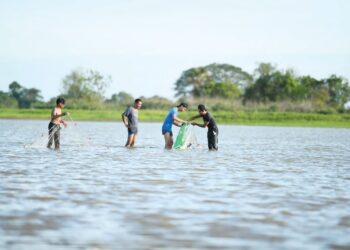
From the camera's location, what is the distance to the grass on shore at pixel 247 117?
68.7 m

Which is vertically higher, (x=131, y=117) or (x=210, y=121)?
(x=131, y=117)

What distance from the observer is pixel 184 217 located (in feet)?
28.9

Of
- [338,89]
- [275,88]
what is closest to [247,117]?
[275,88]

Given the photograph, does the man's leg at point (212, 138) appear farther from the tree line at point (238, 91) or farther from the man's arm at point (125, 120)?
the tree line at point (238, 91)

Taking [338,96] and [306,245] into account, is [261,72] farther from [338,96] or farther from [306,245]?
[306,245]

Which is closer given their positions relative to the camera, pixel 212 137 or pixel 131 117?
pixel 212 137

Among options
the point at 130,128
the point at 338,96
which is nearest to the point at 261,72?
the point at 338,96

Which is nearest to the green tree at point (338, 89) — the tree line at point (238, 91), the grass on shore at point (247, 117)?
the tree line at point (238, 91)

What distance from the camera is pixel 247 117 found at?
233 ft

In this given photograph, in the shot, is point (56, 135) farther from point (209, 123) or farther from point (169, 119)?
point (209, 123)

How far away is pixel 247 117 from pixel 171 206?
61729 mm

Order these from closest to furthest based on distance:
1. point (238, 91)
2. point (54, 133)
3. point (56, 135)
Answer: point (54, 133) → point (56, 135) → point (238, 91)

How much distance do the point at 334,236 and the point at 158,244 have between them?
194cm

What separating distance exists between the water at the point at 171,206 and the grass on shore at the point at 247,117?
172 feet
